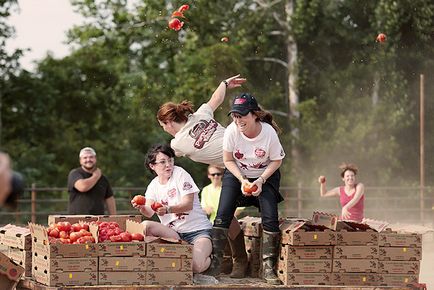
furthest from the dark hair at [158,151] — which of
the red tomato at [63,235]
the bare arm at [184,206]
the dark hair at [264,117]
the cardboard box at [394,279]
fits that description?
the cardboard box at [394,279]

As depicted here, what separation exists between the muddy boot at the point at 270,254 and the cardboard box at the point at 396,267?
2.53ft

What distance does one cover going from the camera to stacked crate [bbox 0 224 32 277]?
9547 millimetres

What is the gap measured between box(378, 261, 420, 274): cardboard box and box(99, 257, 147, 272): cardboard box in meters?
1.79

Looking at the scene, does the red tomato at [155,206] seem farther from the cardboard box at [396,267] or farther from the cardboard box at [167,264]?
the cardboard box at [396,267]

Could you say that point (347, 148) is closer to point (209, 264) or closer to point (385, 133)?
point (385, 133)

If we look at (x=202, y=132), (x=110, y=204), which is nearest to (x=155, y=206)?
(x=202, y=132)

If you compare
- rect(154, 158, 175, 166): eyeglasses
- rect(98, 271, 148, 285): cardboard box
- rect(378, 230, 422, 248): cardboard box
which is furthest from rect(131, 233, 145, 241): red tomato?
rect(378, 230, 422, 248): cardboard box

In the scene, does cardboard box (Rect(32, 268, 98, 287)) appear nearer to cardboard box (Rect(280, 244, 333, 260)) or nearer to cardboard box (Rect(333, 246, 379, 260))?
cardboard box (Rect(280, 244, 333, 260))

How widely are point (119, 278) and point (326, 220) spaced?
1587mm

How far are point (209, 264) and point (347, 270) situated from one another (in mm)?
1003

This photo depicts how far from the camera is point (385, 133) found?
35812mm

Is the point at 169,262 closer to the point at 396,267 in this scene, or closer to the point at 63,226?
the point at 63,226

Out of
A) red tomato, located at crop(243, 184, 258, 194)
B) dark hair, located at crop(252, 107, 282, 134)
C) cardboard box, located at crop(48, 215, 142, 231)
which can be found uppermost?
dark hair, located at crop(252, 107, 282, 134)

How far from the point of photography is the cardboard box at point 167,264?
8734 millimetres
